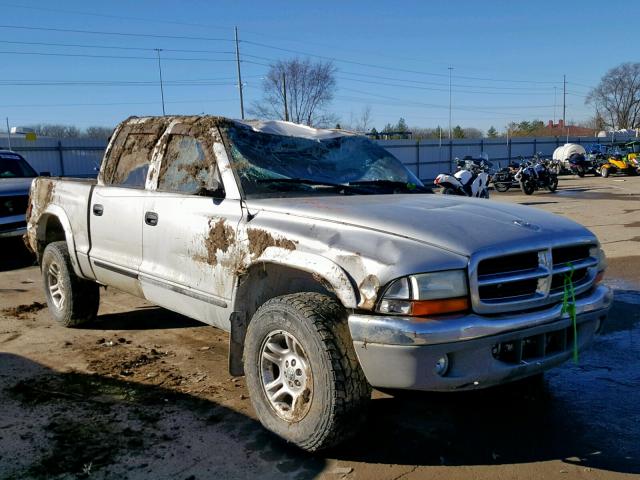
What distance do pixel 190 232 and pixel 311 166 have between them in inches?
38.8

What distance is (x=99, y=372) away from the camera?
4.69 metres

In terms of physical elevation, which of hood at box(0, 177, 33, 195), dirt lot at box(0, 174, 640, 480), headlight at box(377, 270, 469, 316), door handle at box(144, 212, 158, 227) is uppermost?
hood at box(0, 177, 33, 195)

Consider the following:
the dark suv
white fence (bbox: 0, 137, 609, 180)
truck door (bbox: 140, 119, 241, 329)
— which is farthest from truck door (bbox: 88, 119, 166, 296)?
white fence (bbox: 0, 137, 609, 180)

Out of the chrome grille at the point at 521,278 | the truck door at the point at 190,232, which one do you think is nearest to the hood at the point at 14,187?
the truck door at the point at 190,232

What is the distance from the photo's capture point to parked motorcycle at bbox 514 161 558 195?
2227 cm

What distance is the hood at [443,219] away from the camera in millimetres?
3076

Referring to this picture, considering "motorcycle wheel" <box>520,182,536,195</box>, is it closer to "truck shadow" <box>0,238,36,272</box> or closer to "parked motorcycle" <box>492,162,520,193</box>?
"parked motorcycle" <box>492,162,520,193</box>

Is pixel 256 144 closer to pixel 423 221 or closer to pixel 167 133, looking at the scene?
pixel 167 133

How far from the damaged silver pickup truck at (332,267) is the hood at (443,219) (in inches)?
0.5

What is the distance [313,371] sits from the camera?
313 centimetres

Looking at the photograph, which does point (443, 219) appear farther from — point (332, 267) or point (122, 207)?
point (122, 207)

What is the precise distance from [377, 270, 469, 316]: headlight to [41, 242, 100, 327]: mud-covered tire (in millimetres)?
3811

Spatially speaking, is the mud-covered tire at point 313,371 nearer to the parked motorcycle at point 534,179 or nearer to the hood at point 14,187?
the hood at point 14,187

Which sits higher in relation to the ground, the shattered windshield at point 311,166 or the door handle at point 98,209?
the shattered windshield at point 311,166
